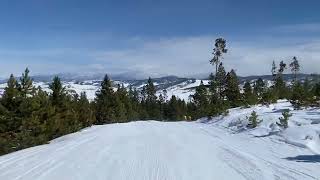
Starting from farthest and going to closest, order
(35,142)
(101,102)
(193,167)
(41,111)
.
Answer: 1. (101,102)
2. (41,111)
3. (35,142)
4. (193,167)

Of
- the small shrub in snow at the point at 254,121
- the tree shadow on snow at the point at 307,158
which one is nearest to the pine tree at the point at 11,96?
the small shrub in snow at the point at 254,121

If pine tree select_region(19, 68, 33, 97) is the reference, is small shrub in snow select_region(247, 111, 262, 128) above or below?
below

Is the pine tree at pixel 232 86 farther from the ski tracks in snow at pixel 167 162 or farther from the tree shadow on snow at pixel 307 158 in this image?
the tree shadow on snow at pixel 307 158

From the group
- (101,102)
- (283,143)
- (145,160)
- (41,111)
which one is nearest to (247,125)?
(283,143)

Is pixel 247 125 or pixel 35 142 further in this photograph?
pixel 35 142

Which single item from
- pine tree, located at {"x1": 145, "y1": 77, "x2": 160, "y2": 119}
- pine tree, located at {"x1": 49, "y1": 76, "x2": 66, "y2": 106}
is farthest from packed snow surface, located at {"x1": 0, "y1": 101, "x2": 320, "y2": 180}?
pine tree, located at {"x1": 145, "y1": 77, "x2": 160, "y2": 119}

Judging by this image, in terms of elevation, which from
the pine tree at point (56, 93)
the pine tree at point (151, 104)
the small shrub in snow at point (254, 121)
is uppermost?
the pine tree at point (56, 93)

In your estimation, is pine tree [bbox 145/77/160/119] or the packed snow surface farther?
pine tree [bbox 145/77/160/119]

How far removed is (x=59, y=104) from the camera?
38844 millimetres

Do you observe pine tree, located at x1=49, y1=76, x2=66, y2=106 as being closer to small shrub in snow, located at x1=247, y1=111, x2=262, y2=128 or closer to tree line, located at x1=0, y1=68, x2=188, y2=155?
tree line, located at x1=0, y1=68, x2=188, y2=155

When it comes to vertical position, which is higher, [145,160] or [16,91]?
[16,91]

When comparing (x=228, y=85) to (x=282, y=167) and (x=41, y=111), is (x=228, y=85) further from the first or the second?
(x=282, y=167)

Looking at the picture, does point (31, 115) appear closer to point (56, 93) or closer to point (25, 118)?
point (25, 118)

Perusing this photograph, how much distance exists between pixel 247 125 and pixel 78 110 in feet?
82.1
